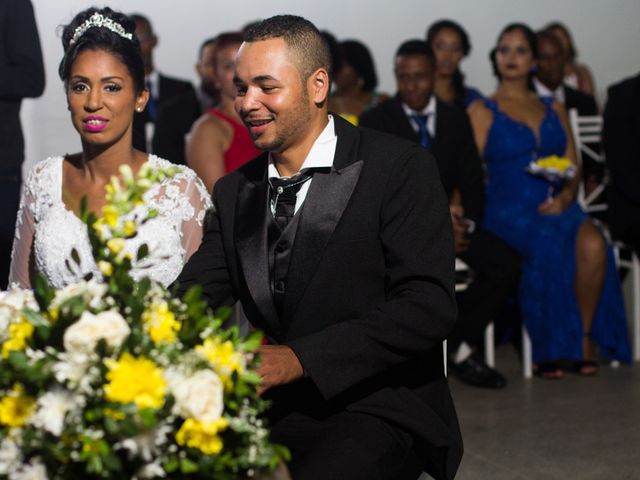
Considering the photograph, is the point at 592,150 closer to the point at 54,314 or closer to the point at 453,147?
the point at 453,147

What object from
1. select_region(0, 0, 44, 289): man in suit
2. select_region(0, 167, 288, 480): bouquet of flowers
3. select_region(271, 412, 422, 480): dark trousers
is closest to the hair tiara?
select_region(0, 0, 44, 289): man in suit

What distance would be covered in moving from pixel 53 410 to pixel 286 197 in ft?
3.70

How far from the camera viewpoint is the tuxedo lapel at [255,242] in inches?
101

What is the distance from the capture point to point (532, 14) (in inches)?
324

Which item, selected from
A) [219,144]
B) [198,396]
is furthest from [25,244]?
[198,396]

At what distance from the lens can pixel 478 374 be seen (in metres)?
5.41

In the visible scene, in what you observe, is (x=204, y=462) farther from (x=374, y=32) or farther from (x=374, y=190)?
(x=374, y=32)

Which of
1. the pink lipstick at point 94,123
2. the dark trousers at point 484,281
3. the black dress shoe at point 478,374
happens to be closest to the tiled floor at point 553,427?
the black dress shoe at point 478,374

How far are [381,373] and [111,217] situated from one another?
3.37 feet

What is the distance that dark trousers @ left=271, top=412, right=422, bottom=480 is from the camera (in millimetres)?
2334

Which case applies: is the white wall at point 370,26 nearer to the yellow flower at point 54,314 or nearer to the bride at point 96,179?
the bride at point 96,179

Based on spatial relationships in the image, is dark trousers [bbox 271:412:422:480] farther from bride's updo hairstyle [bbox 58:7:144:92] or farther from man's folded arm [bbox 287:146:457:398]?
bride's updo hairstyle [bbox 58:7:144:92]

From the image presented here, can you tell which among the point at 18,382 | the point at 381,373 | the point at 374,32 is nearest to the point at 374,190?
the point at 381,373

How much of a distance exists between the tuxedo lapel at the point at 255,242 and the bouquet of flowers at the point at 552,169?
3.38m
